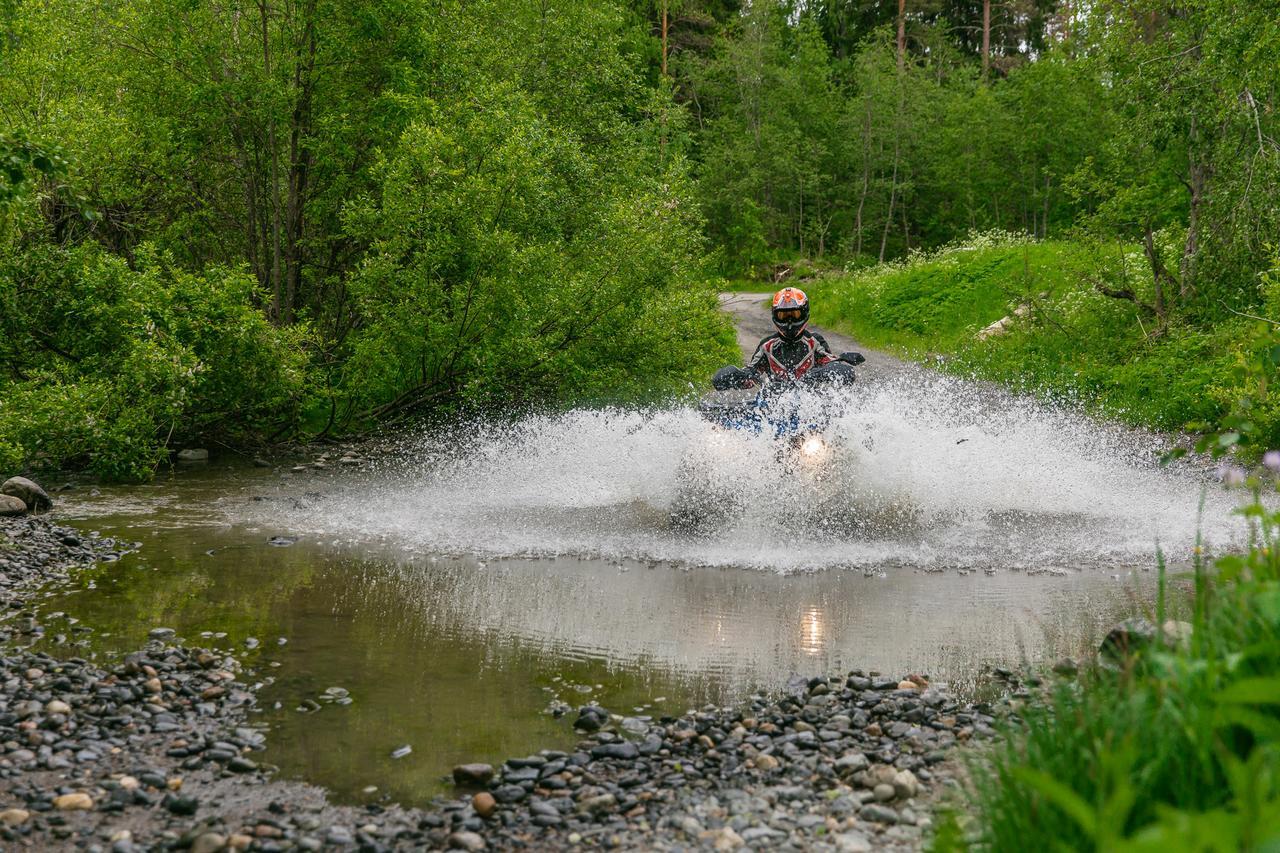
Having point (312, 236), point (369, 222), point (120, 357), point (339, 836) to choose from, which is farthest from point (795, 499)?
point (312, 236)

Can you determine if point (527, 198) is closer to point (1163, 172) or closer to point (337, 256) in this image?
point (337, 256)

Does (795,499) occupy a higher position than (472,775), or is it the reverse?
(795,499)

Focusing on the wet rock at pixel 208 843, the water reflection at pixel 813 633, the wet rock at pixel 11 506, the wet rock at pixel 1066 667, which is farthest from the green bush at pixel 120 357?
the wet rock at pixel 1066 667

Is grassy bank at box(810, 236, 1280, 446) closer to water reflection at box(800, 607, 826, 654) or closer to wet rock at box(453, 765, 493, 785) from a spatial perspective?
Answer: water reflection at box(800, 607, 826, 654)

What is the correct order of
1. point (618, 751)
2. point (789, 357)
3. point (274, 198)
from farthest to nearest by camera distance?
1. point (274, 198)
2. point (789, 357)
3. point (618, 751)

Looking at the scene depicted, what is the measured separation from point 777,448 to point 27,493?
9.18 meters

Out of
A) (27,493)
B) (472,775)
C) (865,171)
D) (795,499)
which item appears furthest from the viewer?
(865,171)

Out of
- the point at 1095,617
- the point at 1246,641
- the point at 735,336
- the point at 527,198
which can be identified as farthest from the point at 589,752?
the point at 735,336

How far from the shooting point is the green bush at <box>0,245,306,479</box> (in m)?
13.9

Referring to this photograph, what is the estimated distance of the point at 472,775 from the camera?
206 inches

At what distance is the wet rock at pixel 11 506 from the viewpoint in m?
11.8

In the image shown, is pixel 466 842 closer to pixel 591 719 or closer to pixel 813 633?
pixel 591 719

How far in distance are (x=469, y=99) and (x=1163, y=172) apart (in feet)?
43.4

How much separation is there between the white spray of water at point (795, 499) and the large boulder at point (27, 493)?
2813 millimetres
